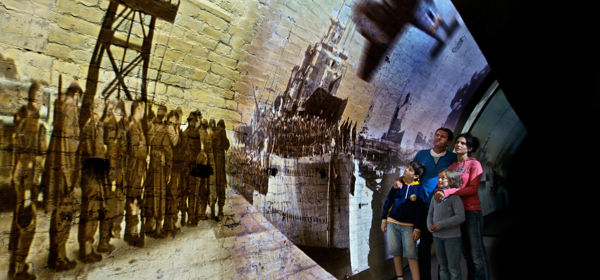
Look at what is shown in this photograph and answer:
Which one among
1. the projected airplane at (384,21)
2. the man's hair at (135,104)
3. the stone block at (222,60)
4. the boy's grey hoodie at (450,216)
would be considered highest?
the projected airplane at (384,21)

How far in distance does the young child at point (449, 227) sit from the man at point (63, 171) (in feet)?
11.4

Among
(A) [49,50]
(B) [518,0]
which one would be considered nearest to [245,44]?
(A) [49,50]

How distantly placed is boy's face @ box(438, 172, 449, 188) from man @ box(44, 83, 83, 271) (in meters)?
3.60

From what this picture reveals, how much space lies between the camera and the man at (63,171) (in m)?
1.86

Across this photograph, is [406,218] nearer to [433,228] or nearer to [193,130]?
[433,228]

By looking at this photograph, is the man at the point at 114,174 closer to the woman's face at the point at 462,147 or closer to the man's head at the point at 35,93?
the man's head at the point at 35,93

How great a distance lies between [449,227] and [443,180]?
0.55 metres

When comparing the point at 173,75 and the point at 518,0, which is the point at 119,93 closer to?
the point at 173,75

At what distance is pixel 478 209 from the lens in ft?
12.3

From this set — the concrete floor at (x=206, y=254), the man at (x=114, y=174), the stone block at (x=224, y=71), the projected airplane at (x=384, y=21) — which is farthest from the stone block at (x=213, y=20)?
the projected airplane at (x=384, y=21)

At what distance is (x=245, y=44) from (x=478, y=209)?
323 cm

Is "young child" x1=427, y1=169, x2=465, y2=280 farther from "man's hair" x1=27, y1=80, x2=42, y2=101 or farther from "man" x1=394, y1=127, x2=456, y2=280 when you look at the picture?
"man's hair" x1=27, y1=80, x2=42, y2=101

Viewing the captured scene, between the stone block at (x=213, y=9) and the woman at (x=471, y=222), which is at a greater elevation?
the stone block at (x=213, y=9)

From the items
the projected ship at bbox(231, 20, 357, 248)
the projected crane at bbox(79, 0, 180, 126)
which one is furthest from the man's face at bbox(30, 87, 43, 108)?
the projected ship at bbox(231, 20, 357, 248)
